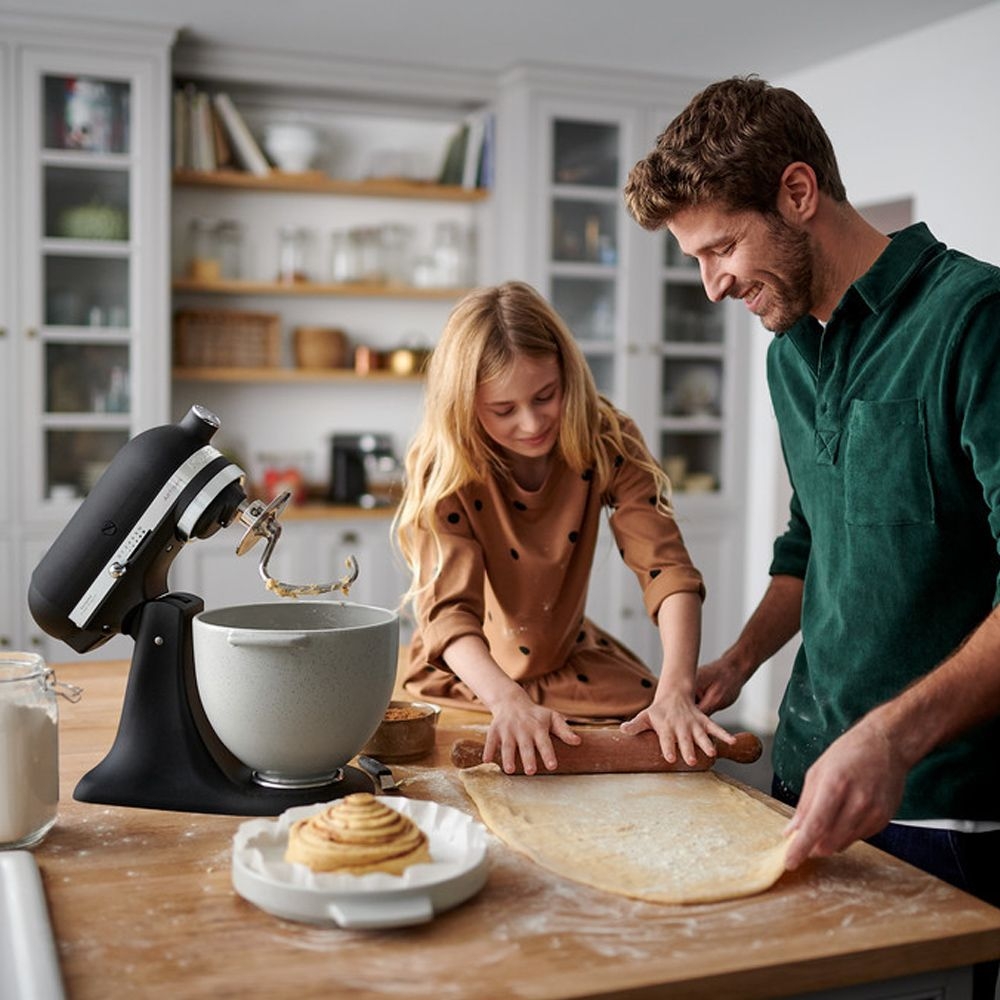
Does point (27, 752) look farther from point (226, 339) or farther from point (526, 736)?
point (226, 339)

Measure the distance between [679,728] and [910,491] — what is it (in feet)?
1.24

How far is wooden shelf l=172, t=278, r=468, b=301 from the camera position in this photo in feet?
14.6

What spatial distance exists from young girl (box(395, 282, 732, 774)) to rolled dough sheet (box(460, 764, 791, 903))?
0.35 meters

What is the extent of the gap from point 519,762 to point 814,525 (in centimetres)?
51

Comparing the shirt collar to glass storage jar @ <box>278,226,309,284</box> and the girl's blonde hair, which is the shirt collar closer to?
the girl's blonde hair

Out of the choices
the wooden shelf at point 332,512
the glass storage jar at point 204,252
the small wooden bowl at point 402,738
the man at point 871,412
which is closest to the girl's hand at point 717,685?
the man at point 871,412

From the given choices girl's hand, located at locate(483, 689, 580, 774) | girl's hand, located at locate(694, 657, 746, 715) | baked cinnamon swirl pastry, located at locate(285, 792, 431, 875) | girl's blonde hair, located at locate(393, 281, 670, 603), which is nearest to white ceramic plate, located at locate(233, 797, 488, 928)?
baked cinnamon swirl pastry, located at locate(285, 792, 431, 875)

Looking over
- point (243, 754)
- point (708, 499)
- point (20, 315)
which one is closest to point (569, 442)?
point (243, 754)

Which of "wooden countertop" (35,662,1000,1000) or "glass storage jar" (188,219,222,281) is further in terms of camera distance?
"glass storage jar" (188,219,222,281)

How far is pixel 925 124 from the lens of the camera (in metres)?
4.02

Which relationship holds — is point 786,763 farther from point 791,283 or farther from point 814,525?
point 791,283

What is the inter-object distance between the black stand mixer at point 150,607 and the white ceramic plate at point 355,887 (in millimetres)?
218

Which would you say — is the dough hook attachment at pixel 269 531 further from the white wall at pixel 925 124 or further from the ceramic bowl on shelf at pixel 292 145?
the ceramic bowl on shelf at pixel 292 145

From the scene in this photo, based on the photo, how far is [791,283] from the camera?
1474mm
